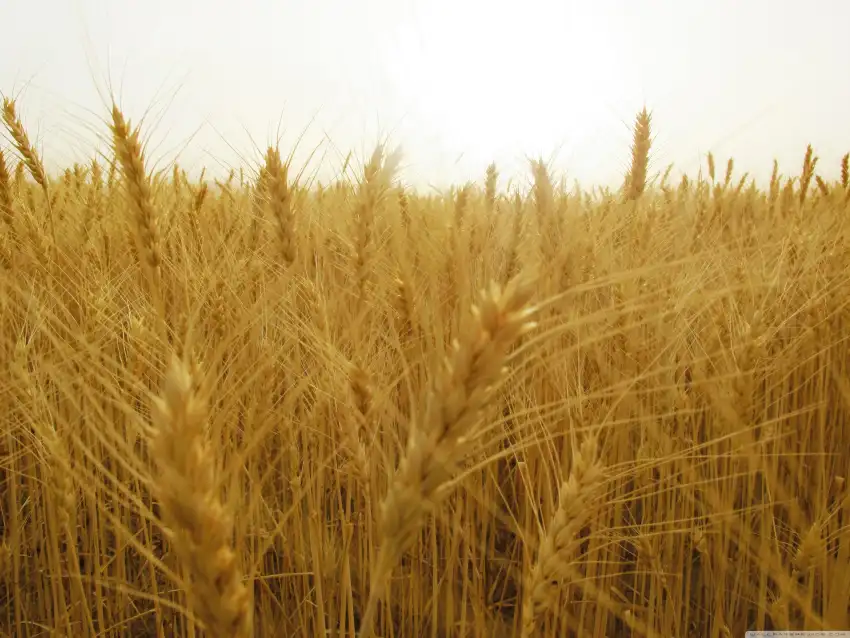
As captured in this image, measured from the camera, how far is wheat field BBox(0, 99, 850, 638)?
2.32 ft

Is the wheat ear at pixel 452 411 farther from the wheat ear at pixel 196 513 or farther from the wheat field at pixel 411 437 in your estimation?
the wheat ear at pixel 196 513

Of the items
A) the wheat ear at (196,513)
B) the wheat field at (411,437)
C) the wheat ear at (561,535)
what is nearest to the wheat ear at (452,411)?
the wheat field at (411,437)

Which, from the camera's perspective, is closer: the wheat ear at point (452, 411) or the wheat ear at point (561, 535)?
the wheat ear at point (452, 411)

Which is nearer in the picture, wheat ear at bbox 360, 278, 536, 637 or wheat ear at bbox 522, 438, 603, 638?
wheat ear at bbox 360, 278, 536, 637

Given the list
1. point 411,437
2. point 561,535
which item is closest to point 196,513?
point 411,437

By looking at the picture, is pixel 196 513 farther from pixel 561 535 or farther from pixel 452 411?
pixel 561 535

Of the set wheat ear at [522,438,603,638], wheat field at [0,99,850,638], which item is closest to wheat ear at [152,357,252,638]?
wheat field at [0,99,850,638]

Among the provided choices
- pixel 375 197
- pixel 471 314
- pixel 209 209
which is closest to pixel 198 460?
pixel 471 314

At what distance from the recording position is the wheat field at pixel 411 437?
2.32ft

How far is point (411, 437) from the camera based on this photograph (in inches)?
23.1

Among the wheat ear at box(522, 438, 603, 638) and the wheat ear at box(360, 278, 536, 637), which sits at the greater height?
the wheat ear at box(360, 278, 536, 637)

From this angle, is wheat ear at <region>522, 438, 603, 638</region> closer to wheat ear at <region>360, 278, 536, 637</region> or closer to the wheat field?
the wheat field

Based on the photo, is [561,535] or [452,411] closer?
[452,411]

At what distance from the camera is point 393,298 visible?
1.37 metres
